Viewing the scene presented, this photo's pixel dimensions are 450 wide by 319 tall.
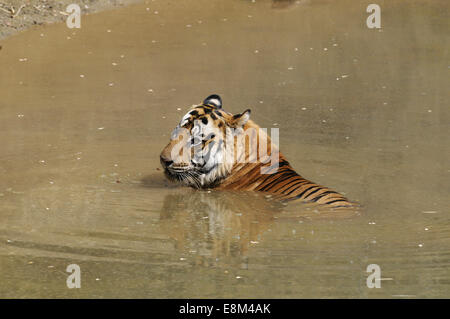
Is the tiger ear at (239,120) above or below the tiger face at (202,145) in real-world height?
above

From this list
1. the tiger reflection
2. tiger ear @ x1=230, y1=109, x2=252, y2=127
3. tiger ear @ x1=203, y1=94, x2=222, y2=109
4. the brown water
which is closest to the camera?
the brown water

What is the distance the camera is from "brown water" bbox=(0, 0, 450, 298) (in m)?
5.52

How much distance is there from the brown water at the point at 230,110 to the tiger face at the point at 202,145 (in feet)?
0.68

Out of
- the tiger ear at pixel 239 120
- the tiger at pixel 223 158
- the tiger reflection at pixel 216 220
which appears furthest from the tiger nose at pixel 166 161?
the tiger ear at pixel 239 120

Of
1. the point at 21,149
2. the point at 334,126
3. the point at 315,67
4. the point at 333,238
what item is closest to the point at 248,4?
the point at 315,67

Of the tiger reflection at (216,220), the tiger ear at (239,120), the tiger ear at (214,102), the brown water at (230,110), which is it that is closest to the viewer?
the brown water at (230,110)

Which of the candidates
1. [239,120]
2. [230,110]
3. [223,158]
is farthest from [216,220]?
[230,110]

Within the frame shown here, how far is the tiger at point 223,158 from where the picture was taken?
707 cm

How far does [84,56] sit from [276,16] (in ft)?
11.0

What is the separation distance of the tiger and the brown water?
0.48 feet

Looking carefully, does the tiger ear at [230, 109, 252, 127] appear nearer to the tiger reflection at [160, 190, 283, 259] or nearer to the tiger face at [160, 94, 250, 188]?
the tiger face at [160, 94, 250, 188]

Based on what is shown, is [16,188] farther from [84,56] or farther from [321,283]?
[84,56]

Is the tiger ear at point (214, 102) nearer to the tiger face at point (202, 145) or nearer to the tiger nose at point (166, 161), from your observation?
the tiger face at point (202, 145)

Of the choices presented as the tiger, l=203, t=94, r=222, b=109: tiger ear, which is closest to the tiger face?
the tiger
